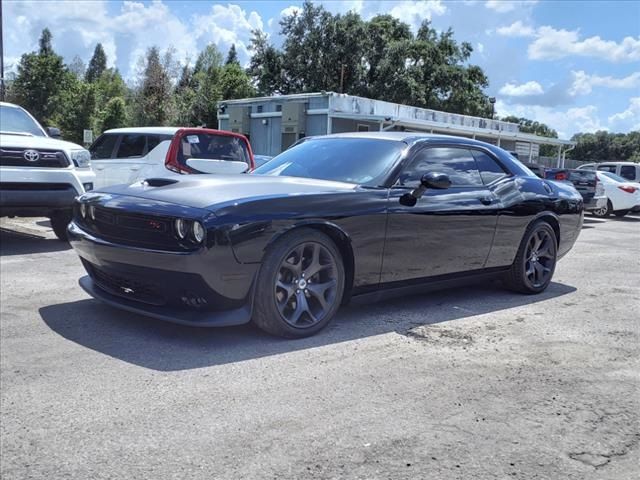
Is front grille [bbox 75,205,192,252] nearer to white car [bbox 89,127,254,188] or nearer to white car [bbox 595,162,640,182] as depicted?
white car [bbox 89,127,254,188]

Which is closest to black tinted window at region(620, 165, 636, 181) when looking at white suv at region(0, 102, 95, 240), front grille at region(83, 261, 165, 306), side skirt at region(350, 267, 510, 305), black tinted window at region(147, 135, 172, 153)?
black tinted window at region(147, 135, 172, 153)

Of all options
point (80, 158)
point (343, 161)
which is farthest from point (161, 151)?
point (343, 161)

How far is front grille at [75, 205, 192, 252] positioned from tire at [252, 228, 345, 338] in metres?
0.56

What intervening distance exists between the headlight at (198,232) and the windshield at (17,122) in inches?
227

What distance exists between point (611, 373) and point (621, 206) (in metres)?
15.5

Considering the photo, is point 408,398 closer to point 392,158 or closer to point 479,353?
point 479,353

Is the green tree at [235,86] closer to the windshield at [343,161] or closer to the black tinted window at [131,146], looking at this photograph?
the black tinted window at [131,146]

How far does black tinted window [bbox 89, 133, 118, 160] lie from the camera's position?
9789mm

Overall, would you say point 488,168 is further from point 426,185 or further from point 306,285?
point 306,285

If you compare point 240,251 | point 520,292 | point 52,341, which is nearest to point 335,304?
point 240,251

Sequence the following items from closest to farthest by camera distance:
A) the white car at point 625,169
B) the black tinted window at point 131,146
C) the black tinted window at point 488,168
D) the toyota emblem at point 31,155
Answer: the black tinted window at point 488,168 → the toyota emblem at point 31,155 → the black tinted window at point 131,146 → the white car at point 625,169

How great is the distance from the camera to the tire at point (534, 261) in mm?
5891

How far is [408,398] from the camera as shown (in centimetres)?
329

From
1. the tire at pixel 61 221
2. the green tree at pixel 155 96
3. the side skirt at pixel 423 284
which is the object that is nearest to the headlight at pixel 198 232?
the side skirt at pixel 423 284
